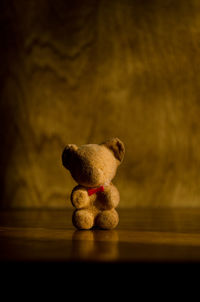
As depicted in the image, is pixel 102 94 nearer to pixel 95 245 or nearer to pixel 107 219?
pixel 107 219

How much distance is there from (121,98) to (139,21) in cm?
40

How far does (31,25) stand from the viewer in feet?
5.37

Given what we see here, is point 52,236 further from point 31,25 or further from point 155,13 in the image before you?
point 155,13

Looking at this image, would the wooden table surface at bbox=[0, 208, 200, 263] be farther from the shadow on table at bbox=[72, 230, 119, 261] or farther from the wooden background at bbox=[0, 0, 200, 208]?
the wooden background at bbox=[0, 0, 200, 208]

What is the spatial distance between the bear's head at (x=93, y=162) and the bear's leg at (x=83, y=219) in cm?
7

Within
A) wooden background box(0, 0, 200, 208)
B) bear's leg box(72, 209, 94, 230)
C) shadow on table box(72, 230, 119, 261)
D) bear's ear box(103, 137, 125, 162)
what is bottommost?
shadow on table box(72, 230, 119, 261)

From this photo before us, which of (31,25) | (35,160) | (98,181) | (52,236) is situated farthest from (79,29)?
(52,236)

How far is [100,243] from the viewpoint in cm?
66

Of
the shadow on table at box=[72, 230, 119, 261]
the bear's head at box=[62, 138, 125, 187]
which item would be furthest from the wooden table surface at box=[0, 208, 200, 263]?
the bear's head at box=[62, 138, 125, 187]

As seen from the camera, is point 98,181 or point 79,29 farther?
point 79,29

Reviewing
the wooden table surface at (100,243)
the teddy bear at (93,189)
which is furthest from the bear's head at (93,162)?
the wooden table surface at (100,243)

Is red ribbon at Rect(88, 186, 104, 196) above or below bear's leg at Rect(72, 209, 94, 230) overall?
above

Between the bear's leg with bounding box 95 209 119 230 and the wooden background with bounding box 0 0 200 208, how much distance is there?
2.45ft

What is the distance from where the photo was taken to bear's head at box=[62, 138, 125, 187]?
851mm
